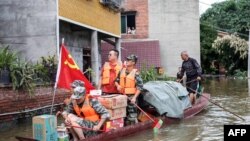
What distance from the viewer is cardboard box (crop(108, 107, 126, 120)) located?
9625mm

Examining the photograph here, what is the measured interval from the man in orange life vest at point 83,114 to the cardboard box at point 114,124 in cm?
66

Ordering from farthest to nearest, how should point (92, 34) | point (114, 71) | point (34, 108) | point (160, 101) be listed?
1. point (92, 34)
2. point (34, 108)
3. point (160, 101)
4. point (114, 71)

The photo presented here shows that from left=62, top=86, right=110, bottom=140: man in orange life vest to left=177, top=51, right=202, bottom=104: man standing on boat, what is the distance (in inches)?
253

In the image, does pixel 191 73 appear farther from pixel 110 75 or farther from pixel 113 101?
pixel 113 101

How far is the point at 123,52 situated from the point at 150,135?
20.2 metres

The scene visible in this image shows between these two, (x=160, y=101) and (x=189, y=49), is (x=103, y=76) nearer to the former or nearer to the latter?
(x=160, y=101)

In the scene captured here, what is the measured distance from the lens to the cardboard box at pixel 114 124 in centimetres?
913

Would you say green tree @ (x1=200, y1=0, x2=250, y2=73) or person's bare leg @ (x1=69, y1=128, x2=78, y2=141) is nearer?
person's bare leg @ (x1=69, y1=128, x2=78, y2=141)

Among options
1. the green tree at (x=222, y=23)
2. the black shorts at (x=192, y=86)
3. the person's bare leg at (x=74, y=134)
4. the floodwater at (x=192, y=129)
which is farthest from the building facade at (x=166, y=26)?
the person's bare leg at (x=74, y=134)

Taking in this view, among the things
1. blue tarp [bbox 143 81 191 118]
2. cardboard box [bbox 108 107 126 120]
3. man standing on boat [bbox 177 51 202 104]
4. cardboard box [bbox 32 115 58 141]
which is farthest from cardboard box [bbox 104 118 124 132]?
man standing on boat [bbox 177 51 202 104]

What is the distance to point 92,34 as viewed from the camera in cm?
1933

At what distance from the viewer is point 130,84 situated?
35.6ft

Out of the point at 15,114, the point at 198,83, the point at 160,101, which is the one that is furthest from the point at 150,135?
the point at 198,83

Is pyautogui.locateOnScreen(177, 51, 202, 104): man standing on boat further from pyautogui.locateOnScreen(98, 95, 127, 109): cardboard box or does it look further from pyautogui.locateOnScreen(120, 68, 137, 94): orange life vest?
pyautogui.locateOnScreen(98, 95, 127, 109): cardboard box
